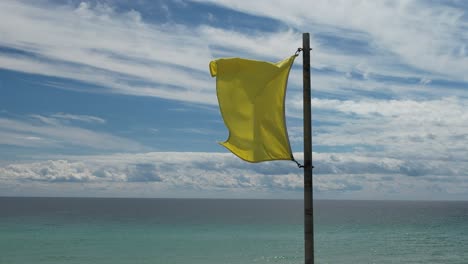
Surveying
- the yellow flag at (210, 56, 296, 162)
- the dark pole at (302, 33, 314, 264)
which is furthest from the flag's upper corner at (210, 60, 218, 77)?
the dark pole at (302, 33, 314, 264)

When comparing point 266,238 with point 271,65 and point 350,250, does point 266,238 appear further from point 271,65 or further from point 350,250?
point 271,65

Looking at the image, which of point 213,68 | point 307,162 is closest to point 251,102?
point 213,68

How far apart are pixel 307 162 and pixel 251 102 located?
1.38 meters

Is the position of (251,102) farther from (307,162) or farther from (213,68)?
(307,162)

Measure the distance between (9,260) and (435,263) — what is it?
1456 inches

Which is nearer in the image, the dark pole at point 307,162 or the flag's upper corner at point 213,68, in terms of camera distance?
the dark pole at point 307,162

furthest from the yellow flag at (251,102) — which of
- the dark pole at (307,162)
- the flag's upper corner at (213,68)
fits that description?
the dark pole at (307,162)

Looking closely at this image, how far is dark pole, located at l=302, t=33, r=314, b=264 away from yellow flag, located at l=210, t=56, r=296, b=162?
Result: 11.5 inches

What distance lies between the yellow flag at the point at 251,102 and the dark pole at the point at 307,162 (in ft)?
0.96

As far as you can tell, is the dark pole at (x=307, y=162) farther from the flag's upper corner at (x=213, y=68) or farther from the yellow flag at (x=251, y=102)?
the flag's upper corner at (x=213, y=68)

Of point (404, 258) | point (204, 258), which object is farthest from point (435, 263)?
point (204, 258)

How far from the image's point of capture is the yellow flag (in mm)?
8625

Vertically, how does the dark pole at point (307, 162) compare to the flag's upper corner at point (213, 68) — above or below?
below

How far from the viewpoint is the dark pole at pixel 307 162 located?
8.11 metres
